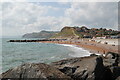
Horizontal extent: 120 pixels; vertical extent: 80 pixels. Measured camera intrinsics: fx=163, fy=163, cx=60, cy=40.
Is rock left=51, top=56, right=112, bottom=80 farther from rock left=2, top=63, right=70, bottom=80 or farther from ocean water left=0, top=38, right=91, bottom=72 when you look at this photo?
ocean water left=0, top=38, right=91, bottom=72

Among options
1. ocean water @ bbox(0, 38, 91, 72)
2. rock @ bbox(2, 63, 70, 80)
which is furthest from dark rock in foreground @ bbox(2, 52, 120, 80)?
ocean water @ bbox(0, 38, 91, 72)

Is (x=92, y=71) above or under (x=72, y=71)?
above

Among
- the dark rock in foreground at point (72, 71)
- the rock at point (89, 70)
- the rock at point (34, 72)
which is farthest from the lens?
the rock at point (89, 70)

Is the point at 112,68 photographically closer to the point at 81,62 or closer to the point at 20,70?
the point at 81,62

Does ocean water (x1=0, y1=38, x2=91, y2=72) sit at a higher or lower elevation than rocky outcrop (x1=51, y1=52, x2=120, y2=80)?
lower

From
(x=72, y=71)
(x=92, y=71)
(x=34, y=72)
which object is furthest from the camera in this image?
(x=72, y=71)

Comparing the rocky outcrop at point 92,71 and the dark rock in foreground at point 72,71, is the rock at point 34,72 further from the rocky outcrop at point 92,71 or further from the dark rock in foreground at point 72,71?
the rocky outcrop at point 92,71

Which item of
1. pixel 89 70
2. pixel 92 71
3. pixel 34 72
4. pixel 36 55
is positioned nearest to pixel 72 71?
pixel 89 70

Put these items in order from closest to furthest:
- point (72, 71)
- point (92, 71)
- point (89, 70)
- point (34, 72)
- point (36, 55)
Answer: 1. point (34, 72)
2. point (92, 71)
3. point (89, 70)
4. point (72, 71)
5. point (36, 55)

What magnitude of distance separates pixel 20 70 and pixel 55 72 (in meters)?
1.54

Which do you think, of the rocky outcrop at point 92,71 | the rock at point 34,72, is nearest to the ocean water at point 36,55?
the rocky outcrop at point 92,71

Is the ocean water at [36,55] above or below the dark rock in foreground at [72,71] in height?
below

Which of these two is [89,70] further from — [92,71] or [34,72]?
[34,72]

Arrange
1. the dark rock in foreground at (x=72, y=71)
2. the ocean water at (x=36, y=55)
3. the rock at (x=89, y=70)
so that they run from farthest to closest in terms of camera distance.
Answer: the ocean water at (x=36, y=55)
the rock at (x=89, y=70)
the dark rock in foreground at (x=72, y=71)
